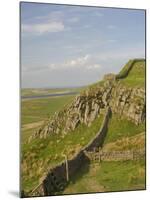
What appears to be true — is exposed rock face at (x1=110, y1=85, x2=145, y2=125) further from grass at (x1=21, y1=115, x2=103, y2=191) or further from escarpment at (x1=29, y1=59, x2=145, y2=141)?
grass at (x1=21, y1=115, x2=103, y2=191)

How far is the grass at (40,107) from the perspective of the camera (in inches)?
142

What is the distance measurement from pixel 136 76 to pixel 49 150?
837mm

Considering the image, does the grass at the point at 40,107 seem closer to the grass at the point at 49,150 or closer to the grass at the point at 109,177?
the grass at the point at 49,150

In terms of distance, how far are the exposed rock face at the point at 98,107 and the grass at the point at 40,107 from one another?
5 centimetres

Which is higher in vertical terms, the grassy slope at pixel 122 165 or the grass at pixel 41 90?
the grass at pixel 41 90

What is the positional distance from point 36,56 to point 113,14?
2.16 feet

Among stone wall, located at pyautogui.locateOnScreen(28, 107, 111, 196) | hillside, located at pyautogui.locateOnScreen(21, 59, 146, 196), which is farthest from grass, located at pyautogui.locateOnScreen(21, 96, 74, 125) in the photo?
stone wall, located at pyautogui.locateOnScreen(28, 107, 111, 196)

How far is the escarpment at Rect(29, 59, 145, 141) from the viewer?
12.3ft

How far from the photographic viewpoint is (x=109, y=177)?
381 centimetres

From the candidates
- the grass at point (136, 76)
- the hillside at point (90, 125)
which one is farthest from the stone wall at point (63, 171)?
the grass at point (136, 76)

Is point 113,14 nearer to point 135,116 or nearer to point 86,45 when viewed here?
point 86,45

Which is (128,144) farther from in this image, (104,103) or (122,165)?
(104,103)

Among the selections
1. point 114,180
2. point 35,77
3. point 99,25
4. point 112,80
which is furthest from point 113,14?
point 114,180

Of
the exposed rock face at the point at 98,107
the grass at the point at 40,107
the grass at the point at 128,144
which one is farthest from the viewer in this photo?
the grass at the point at 128,144
